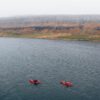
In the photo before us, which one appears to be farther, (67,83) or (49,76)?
(49,76)

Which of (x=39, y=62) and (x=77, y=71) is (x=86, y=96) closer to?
(x=77, y=71)

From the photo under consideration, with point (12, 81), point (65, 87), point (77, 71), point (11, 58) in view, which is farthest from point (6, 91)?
point (11, 58)

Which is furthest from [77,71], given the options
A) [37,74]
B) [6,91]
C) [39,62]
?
[6,91]

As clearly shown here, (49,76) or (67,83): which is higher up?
(67,83)

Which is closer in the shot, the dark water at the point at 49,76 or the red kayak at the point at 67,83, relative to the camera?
the dark water at the point at 49,76

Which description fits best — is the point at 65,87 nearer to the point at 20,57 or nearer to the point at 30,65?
the point at 30,65

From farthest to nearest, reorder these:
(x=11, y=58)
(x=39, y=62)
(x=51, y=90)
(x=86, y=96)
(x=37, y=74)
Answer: (x=11, y=58), (x=39, y=62), (x=37, y=74), (x=51, y=90), (x=86, y=96)

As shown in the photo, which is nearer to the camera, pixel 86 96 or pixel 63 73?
pixel 86 96

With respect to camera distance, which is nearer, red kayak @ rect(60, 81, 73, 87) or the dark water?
the dark water

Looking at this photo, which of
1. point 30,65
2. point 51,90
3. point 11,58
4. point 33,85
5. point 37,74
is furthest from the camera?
point 11,58
